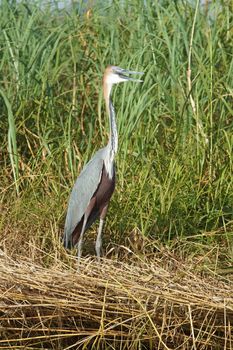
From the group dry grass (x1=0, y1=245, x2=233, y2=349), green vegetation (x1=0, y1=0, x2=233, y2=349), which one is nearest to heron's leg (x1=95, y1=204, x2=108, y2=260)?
green vegetation (x1=0, y1=0, x2=233, y2=349)

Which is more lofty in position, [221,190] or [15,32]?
[15,32]

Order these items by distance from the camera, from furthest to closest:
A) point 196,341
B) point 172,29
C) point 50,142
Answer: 1. point 172,29
2. point 50,142
3. point 196,341

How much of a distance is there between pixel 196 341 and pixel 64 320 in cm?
55

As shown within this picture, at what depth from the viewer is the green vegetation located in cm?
528

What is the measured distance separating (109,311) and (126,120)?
1984mm

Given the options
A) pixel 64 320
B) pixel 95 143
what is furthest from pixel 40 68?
pixel 64 320

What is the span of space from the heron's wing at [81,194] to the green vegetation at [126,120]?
0.31ft

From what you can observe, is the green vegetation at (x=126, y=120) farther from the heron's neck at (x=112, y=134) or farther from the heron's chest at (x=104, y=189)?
the heron's neck at (x=112, y=134)

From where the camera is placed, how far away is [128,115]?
19.1 feet

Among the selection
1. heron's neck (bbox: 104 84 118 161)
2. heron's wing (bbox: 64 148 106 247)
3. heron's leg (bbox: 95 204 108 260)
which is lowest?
heron's leg (bbox: 95 204 108 260)

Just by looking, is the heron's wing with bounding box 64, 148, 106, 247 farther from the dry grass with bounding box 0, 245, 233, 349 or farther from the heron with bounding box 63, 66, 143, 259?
the dry grass with bounding box 0, 245, 233, 349

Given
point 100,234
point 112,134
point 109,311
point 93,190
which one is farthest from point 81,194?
point 109,311

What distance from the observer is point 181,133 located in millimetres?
5738

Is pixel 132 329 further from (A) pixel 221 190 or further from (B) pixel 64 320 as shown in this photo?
(A) pixel 221 190
